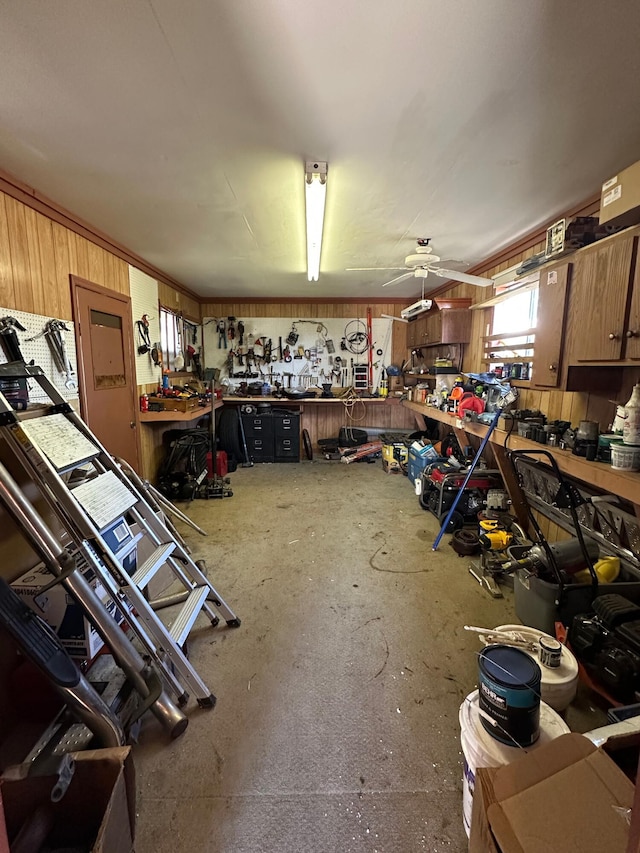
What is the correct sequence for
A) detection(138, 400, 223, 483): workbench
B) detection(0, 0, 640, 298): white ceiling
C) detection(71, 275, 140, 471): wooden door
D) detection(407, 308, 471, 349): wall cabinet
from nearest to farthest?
detection(0, 0, 640, 298): white ceiling, detection(71, 275, 140, 471): wooden door, detection(138, 400, 223, 483): workbench, detection(407, 308, 471, 349): wall cabinet

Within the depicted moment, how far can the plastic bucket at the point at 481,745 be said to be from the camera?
108 centimetres

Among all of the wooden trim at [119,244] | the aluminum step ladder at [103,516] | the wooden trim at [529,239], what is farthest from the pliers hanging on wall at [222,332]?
the aluminum step ladder at [103,516]

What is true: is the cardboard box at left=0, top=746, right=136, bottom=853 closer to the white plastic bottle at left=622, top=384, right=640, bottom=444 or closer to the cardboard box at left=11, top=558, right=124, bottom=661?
the cardboard box at left=11, top=558, right=124, bottom=661

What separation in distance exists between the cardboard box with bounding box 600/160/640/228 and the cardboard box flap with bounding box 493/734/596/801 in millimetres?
2039

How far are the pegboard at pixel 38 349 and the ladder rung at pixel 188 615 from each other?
161cm

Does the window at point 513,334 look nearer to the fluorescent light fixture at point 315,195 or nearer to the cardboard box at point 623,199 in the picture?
the cardboard box at point 623,199

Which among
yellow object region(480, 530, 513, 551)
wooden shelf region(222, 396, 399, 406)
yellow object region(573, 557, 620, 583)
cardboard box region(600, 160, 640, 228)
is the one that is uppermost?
cardboard box region(600, 160, 640, 228)

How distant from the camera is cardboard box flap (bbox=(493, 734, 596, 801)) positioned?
92 cm

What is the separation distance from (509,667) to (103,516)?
1.66m

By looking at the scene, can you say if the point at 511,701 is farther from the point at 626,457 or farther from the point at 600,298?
the point at 600,298

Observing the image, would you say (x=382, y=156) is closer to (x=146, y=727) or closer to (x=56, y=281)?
(x=56, y=281)

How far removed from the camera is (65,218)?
2592mm

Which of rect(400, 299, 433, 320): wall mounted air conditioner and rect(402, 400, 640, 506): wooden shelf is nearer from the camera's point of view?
rect(402, 400, 640, 506): wooden shelf

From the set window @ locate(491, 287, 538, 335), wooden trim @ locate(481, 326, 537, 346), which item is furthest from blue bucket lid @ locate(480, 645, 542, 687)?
window @ locate(491, 287, 538, 335)
